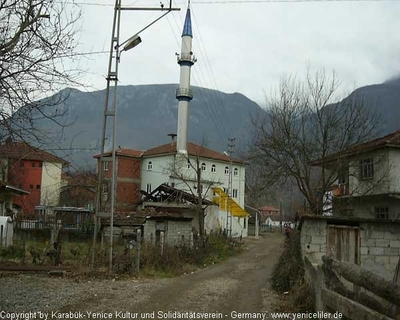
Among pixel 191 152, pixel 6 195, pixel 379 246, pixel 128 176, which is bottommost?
pixel 379 246

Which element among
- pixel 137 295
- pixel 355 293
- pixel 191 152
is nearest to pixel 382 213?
pixel 137 295

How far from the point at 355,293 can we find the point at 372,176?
18763 millimetres

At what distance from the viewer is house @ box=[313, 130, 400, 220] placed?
77.9 ft

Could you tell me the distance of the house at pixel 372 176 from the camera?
23734 mm

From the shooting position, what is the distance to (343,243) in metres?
13.5

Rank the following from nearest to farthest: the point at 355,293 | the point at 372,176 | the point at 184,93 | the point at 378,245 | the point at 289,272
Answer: the point at 355,293 < the point at 289,272 < the point at 378,245 < the point at 372,176 < the point at 184,93

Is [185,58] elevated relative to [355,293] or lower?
elevated

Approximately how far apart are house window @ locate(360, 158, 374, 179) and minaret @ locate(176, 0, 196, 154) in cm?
2820

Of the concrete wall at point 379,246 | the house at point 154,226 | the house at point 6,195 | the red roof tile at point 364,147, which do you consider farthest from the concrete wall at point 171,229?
the concrete wall at point 379,246

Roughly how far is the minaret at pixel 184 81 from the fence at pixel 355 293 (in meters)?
43.7

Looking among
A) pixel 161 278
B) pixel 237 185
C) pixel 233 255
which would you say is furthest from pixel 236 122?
pixel 161 278

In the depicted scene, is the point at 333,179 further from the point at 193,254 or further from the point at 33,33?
the point at 33,33

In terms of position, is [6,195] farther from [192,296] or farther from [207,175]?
[207,175]

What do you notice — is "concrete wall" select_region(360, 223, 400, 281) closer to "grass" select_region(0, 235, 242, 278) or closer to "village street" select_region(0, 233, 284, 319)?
"village street" select_region(0, 233, 284, 319)
